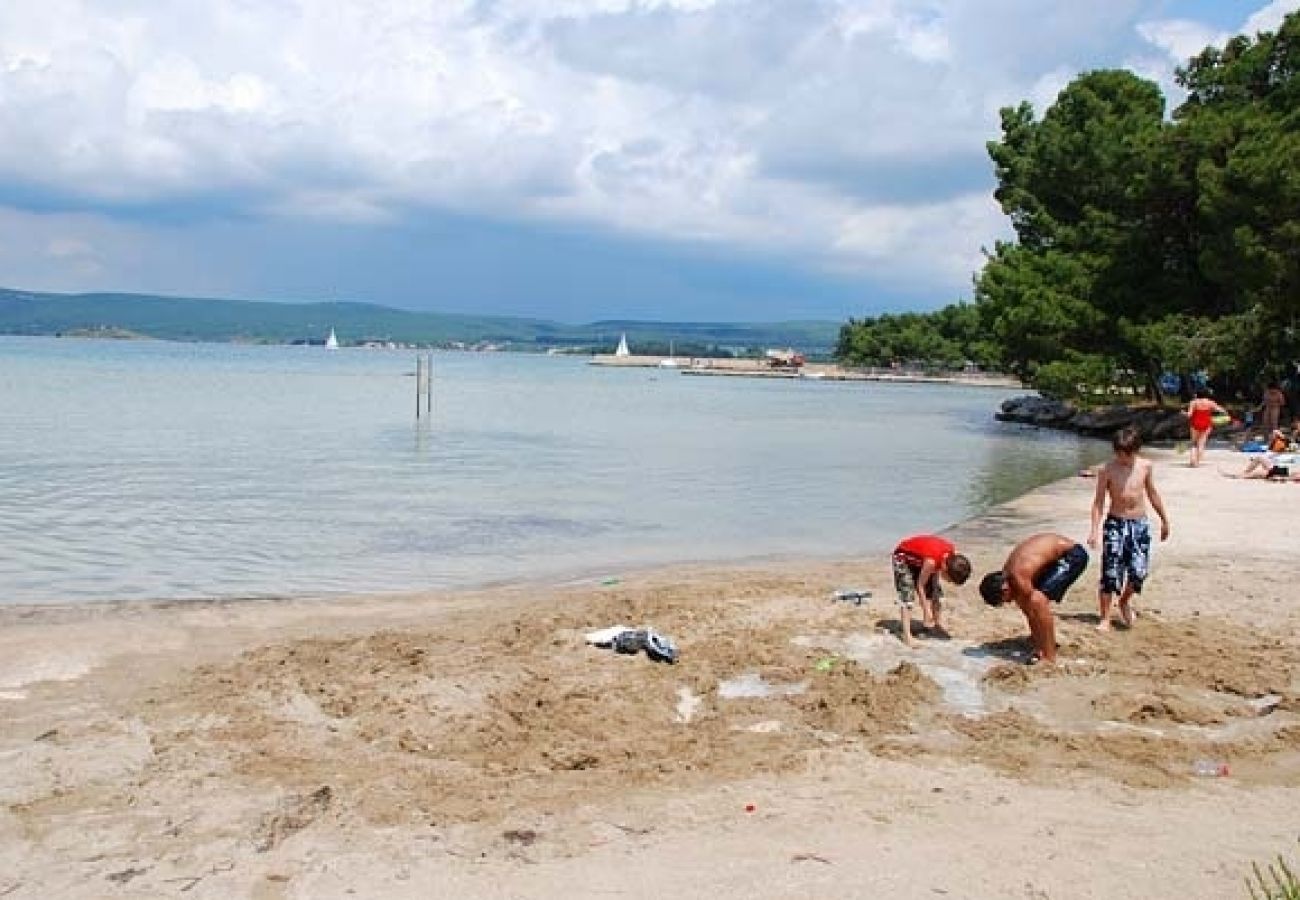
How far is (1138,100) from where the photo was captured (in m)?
44.1

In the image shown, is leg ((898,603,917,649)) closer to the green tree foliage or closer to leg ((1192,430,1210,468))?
leg ((1192,430,1210,468))

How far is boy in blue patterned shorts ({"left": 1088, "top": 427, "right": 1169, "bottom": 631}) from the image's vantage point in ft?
30.6

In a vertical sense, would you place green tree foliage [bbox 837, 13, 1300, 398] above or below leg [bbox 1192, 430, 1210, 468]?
above

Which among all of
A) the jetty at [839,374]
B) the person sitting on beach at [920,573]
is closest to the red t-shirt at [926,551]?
the person sitting on beach at [920,573]

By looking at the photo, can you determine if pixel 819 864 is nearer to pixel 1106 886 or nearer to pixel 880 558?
pixel 1106 886

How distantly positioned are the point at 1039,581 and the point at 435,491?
50.5 ft

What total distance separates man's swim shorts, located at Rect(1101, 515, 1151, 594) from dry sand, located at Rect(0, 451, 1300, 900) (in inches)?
17.8

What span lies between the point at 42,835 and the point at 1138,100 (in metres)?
46.4

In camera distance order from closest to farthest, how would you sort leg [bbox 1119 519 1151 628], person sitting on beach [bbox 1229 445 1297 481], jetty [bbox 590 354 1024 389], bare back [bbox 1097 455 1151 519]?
leg [bbox 1119 519 1151 628], bare back [bbox 1097 455 1151 519], person sitting on beach [bbox 1229 445 1297 481], jetty [bbox 590 354 1024 389]

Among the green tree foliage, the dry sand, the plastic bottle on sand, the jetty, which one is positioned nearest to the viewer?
the dry sand

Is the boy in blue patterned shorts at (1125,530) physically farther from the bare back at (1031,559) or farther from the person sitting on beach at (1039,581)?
the bare back at (1031,559)

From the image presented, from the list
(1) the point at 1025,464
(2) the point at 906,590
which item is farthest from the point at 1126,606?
(1) the point at 1025,464

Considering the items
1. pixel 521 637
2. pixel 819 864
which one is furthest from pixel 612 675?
pixel 819 864

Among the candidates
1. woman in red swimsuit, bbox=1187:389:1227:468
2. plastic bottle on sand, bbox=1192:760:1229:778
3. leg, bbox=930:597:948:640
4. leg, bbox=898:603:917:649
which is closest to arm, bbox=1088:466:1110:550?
leg, bbox=930:597:948:640
